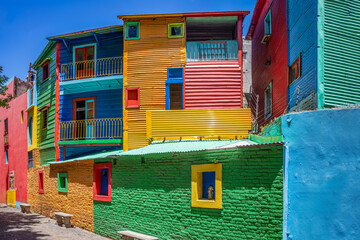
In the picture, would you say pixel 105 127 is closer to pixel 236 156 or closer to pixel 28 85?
pixel 236 156

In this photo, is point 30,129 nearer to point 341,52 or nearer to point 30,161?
point 30,161

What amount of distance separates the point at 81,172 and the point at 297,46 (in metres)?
9.64

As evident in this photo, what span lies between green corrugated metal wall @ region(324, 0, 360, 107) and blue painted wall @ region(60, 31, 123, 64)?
956cm

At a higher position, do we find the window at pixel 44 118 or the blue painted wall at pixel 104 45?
the blue painted wall at pixel 104 45

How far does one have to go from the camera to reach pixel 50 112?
17.7 meters

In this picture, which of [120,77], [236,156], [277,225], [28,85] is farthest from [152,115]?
[28,85]

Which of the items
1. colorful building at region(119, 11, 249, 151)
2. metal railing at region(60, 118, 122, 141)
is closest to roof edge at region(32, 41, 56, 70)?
metal railing at region(60, 118, 122, 141)

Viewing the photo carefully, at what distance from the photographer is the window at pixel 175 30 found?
1470cm

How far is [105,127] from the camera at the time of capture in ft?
52.9

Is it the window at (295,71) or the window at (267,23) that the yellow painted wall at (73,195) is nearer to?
the window at (295,71)

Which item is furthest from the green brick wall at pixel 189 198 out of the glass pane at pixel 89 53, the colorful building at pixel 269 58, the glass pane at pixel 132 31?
the glass pane at pixel 89 53

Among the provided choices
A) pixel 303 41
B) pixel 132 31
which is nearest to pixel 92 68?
pixel 132 31

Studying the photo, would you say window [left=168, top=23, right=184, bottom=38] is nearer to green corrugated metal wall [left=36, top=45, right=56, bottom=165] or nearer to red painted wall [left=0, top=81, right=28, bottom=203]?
green corrugated metal wall [left=36, top=45, right=56, bottom=165]

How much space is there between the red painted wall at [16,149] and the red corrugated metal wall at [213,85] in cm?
1218
